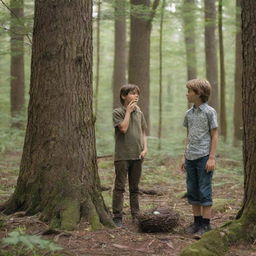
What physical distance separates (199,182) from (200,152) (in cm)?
40

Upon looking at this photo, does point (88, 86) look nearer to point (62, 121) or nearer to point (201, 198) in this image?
point (62, 121)

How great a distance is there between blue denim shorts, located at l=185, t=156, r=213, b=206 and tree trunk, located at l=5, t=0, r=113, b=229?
1202 millimetres

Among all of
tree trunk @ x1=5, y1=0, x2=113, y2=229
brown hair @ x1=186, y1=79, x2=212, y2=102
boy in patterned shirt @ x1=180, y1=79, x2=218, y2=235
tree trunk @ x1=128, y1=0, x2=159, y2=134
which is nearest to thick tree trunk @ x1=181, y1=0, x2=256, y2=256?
boy in patterned shirt @ x1=180, y1=79, x2=218, y2=235

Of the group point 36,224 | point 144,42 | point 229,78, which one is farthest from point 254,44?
point 229,78

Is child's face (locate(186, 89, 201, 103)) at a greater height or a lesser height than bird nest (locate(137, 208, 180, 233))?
greater

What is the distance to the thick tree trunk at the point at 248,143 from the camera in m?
4.23

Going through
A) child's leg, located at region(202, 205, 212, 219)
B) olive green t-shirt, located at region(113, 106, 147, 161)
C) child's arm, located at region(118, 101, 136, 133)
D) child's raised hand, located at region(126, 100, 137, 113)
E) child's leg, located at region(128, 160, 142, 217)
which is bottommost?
child's leg, located at region(202, 205, 212, 219)

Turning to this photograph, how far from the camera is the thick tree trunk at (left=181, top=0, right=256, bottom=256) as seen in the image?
167 inches

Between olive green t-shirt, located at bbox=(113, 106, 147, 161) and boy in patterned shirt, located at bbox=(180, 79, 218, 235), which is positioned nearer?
boy in patterned shirt, located at bbox=(180, 79, 218, 235)

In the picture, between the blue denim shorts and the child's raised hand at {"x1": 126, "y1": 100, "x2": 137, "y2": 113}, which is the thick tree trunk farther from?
the child's raised hand at {"x1": 126, "y1": 100, "x2": 137, "y2": 113}

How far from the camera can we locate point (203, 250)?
383 cm

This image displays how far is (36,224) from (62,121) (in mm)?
1246

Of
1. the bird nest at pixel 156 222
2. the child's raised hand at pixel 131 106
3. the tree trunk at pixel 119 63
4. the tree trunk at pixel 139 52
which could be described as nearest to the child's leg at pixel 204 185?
the bird nest at pixel 156 222

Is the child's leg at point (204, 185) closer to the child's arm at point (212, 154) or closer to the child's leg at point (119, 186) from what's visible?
the child's arm at point (212, 154)
